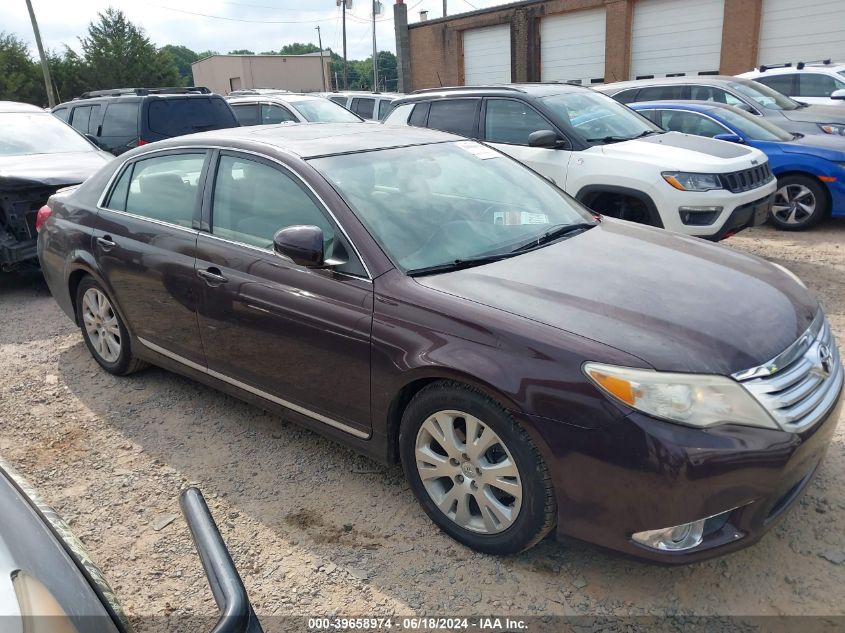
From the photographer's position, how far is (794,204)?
785 cm

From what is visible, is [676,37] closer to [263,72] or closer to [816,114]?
[816,114]

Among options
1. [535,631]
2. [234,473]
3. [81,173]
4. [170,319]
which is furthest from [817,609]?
[81,173]

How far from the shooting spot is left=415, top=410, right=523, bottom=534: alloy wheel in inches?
104

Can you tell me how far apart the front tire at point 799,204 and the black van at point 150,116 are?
7685 millimetres

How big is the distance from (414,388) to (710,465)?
115cm

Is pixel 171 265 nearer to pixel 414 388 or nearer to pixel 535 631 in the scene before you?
pixel 414 388

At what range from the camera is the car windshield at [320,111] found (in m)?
11.6

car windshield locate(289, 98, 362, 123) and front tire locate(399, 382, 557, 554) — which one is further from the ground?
car windshield locate(289, 98, 362, 123)

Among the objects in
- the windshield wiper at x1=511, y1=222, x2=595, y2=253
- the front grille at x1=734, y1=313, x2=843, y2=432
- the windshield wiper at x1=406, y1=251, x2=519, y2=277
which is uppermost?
the windshield wiper at x1=511, y1=222, x2=595, y2=253

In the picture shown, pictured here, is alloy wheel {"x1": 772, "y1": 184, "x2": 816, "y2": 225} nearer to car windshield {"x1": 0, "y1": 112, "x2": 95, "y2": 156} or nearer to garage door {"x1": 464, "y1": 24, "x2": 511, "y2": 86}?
car windshield {"x1": 0, "y1": 112, "x2": 95, "y2": 156}

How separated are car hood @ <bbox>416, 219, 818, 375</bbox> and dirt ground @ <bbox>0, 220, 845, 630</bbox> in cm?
81

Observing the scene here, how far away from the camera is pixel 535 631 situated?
2.47 meters

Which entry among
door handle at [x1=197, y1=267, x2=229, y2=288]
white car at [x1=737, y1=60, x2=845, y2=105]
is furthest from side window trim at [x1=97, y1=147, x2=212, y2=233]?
white car at [x1=737, y1=60, x2=845, y2=105]

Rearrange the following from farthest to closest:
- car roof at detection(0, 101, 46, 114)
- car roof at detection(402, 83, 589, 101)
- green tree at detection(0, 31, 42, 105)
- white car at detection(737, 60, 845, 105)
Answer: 1. green tree at detection(0, 31, 42, 105)
2. white car at detection(737, 60, 845, 105)
3. car roof at detection(0, 101, 46, 114)
4. car roof at detection(402, 83, 589, 101)
